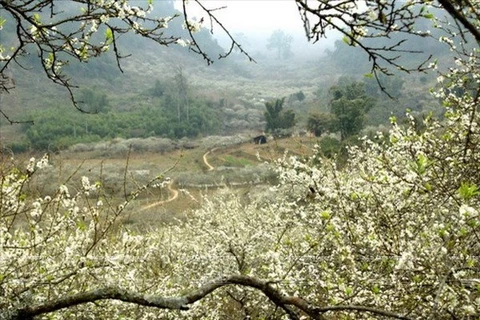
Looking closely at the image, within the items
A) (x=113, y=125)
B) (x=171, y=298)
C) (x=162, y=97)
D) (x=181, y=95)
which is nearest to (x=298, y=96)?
(x=181, y=95)

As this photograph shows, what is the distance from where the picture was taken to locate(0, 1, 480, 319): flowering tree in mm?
2715

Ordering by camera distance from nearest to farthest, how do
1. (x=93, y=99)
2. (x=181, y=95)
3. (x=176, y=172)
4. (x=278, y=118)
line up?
(x=176, y=172) → (x=278, y=118) → (x=93, y=99) → (x=181, y=95)

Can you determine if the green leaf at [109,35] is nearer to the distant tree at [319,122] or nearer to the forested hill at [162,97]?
the forested hill at [162,97]

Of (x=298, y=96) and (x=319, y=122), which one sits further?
(x=298, y=96)

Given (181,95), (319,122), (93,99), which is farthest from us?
(181,95)

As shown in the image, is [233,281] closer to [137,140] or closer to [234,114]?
[137,140]

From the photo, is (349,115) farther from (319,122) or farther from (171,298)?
(171,298)

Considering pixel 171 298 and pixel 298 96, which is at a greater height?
pixel 298 96

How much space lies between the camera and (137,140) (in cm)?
5388

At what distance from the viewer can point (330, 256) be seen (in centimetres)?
568

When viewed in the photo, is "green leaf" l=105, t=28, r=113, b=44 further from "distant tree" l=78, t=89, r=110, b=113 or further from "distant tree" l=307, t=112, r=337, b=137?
"distant tree" l=78, t=89, r=110, b=113

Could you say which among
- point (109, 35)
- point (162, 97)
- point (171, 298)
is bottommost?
point (171, 298)

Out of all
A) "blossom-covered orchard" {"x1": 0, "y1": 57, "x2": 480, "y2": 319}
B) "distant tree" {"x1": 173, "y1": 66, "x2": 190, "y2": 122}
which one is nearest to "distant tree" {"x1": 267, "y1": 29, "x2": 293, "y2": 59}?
"distant tree" {"x1": 173, "y1": 66, "x2": 190, "y2": 122}

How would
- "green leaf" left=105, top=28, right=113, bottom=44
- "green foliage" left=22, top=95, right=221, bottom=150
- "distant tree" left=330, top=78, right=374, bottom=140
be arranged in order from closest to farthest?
"green leaf" left=105, top=28, right=113, bottom=44
"distant tree" left=330, top=78, right=374, bottom=140
"green foliage" left=22, top=95, right=221, bottom=150
